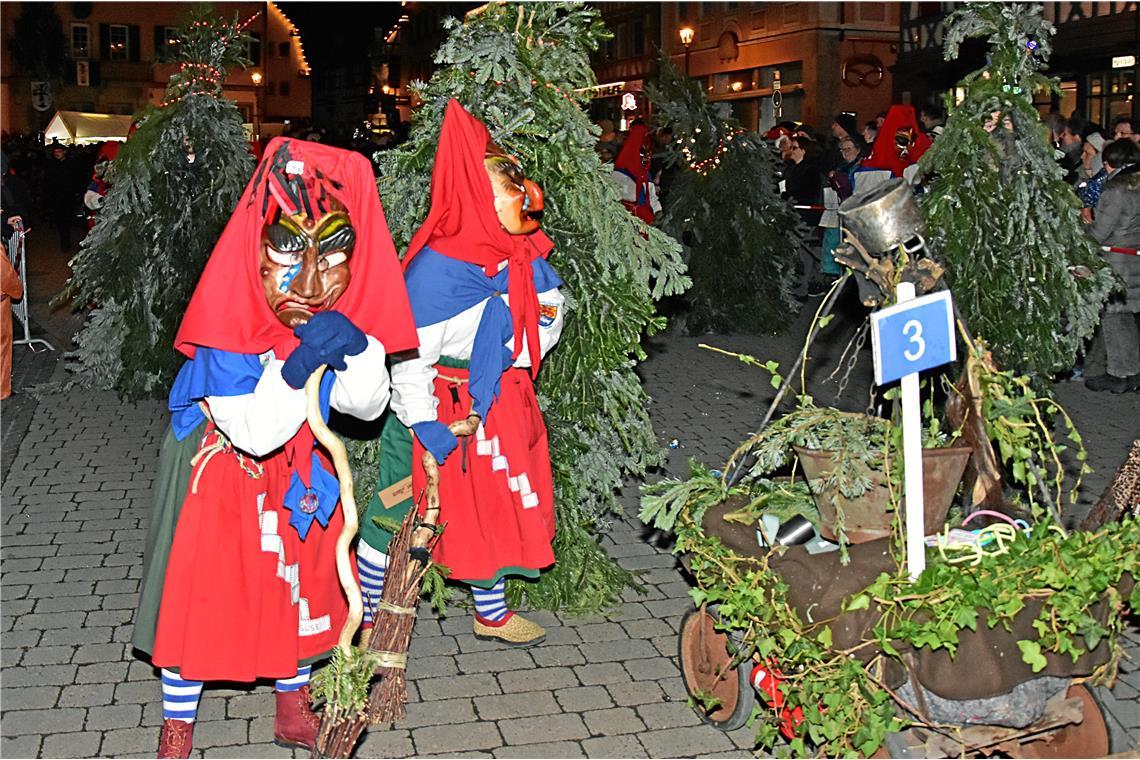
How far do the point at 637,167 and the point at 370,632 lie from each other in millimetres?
10799

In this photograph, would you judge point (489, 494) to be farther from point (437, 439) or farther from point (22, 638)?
point (22, 638)

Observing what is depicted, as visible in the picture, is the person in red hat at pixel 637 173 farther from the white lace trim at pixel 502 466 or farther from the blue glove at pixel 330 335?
the blue glove at pixel 330 335

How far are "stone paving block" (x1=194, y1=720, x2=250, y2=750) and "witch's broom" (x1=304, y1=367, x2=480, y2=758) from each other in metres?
0.73

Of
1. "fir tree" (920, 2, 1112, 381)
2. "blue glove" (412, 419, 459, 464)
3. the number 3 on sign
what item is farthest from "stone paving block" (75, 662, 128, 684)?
"fir tree" (920, 2, 1112, 381)

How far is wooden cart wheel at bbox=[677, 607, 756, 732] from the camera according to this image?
4.39 meters

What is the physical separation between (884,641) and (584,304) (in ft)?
8.00

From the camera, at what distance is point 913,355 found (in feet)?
11.7

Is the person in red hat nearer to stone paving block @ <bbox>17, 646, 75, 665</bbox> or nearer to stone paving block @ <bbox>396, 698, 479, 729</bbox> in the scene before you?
stone paving block @ <bbox>17, 646, 75, 665</bbox>

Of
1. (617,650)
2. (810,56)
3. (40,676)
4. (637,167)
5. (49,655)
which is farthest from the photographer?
(810,56)

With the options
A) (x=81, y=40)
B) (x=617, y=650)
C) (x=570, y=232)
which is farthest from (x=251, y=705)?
(x=81, y=40)

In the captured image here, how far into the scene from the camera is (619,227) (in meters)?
5.52

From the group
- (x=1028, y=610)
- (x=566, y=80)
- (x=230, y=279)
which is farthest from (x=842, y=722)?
(x=566, y=80)

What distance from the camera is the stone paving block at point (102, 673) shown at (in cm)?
499

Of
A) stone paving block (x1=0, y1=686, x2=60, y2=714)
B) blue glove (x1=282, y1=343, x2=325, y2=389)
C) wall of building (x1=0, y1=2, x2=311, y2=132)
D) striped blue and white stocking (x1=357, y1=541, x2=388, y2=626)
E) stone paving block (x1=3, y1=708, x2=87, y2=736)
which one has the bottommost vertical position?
stone paving block (x1=3, y1=708, x2=87, y2=736)
